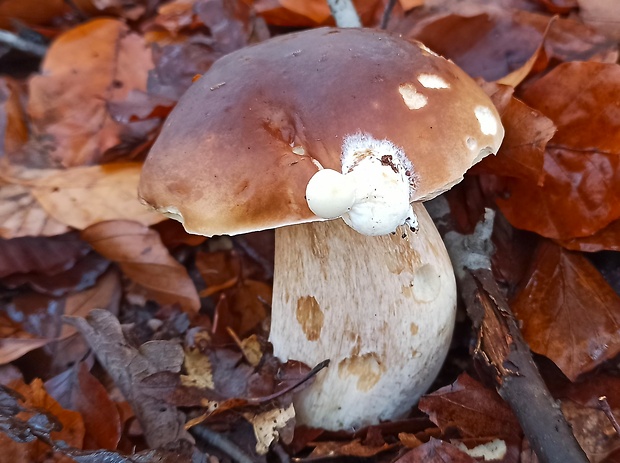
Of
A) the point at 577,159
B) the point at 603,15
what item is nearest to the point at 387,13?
the point at 603,15

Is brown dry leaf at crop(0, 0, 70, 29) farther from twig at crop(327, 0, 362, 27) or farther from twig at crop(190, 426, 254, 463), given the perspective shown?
twig at crop(190, 426, 254, 463)

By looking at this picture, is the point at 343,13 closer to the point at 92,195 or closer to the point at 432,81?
the point at 432,81

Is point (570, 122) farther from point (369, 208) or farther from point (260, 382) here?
point (260, 382)

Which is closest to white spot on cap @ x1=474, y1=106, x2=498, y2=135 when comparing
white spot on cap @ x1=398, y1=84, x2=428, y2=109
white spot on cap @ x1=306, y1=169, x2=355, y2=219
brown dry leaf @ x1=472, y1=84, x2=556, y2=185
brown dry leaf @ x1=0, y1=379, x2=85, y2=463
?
white spot on cap @ x1=398, y1=84, x2=428, y2=109

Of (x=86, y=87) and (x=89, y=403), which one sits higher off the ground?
(x=86, y=87)

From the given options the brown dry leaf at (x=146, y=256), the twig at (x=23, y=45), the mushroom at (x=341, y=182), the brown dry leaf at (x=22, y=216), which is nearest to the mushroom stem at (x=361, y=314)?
the mushroom at (x=341, y=182)

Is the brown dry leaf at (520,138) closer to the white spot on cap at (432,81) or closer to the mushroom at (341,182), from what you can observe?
the mushroom at (341,182)
